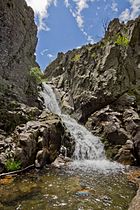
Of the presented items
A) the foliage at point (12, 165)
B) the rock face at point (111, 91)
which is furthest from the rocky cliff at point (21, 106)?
the rock face at point (111, 91)

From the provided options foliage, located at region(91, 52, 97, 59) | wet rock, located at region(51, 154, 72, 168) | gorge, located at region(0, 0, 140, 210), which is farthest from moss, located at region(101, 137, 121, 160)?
foliage, located at region(91, 52, 97, 59)

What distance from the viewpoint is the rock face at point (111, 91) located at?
2778 centimetres

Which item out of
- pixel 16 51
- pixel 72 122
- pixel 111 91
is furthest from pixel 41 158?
pixel 111 91

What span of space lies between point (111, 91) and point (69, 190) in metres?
21.3

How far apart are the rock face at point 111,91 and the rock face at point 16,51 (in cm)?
763

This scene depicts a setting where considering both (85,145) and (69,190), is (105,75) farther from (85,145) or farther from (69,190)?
(69,190)

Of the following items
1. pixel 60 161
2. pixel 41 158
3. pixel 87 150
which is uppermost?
pixel 87 150

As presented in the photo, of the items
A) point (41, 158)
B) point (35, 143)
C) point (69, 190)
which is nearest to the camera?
point (69, 190)

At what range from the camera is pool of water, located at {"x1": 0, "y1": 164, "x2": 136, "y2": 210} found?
11008mm

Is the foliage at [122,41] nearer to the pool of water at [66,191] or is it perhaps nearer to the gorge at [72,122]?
the gorge at [72,122]

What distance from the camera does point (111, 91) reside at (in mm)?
32875

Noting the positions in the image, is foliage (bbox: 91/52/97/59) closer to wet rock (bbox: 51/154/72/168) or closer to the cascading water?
the cascading water

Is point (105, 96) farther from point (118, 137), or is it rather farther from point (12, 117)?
point (12, 117)

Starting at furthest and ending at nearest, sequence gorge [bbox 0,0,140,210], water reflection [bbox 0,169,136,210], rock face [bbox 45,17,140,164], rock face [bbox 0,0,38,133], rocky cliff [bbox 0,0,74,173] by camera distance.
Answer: rock face [bbox 45,17,140,164] → rock face [bbox 0,0,38,133] → rocky cliff [bbox 0,0,74,173] → gorge [bbox 0,0,140,210] → water reflection [bbox 0,169,136,210]
